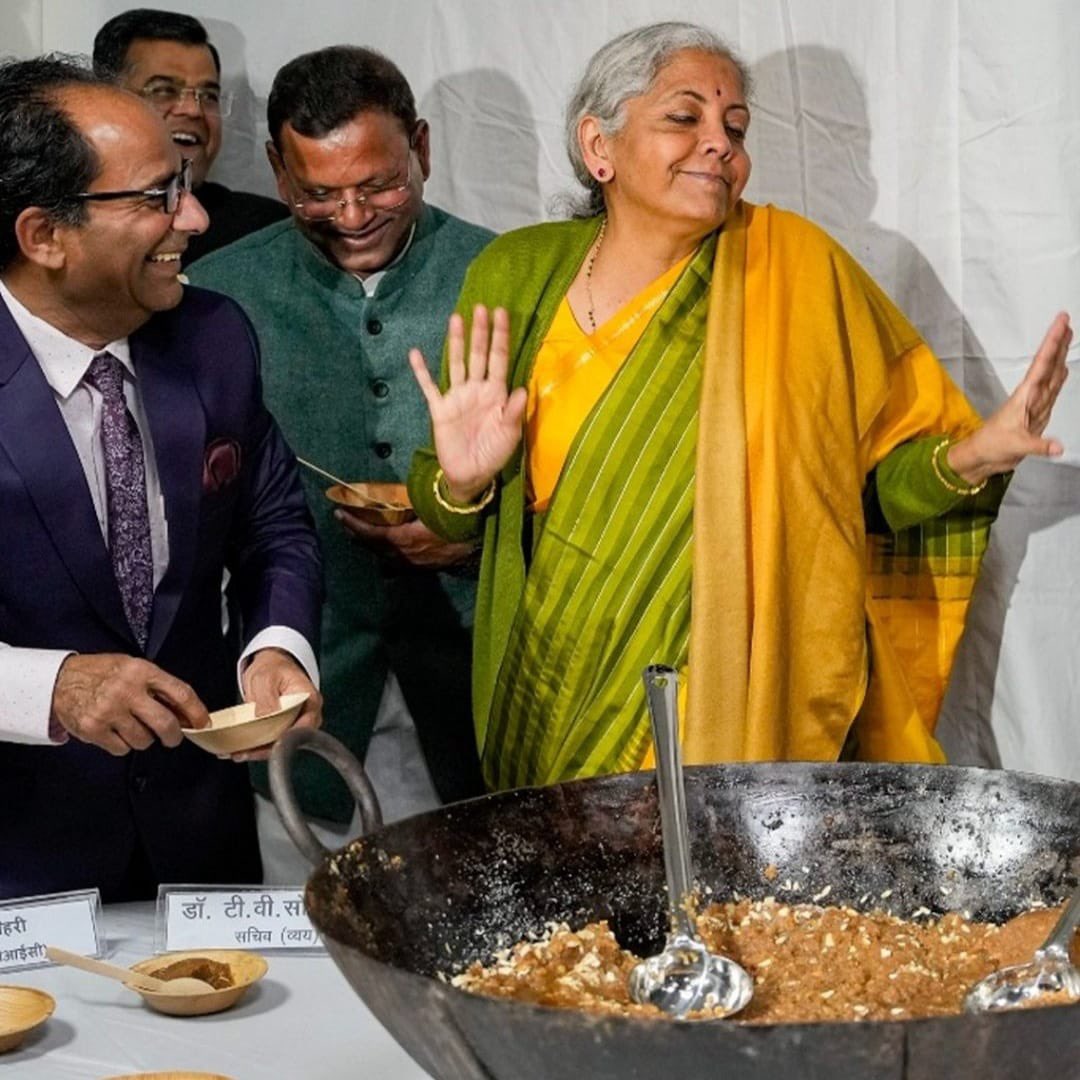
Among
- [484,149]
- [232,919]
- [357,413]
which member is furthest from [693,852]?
[484,149]

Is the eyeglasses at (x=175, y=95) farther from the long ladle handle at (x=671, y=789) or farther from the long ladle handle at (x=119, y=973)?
the long ladle handle at (x=671, y=789)

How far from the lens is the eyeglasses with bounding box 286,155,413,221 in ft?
9.21

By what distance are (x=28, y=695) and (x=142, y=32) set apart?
1.57 meters

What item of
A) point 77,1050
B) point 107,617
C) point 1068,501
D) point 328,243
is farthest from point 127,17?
point 77,1050

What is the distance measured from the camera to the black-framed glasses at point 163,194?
7.37 feet

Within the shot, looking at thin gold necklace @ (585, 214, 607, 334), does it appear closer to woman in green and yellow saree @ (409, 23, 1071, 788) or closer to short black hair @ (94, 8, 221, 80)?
woman in green and yellow saree @ (409, 23, 1071, 788)

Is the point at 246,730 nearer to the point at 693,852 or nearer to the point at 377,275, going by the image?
the point at 693,852

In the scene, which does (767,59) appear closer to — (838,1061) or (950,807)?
(950,807)

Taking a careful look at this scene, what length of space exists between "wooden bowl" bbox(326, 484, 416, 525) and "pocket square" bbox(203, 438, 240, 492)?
1.13 feet

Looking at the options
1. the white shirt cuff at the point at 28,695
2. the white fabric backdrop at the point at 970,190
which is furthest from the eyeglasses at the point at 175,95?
the white shirt cuff at the point at 28,695

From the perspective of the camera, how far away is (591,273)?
2627mm

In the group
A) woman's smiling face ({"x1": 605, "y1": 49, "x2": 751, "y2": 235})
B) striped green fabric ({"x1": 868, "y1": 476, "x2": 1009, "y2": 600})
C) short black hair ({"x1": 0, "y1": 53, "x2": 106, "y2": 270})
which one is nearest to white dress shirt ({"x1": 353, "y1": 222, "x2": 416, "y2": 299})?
woman's smiling face ({"x1": 605, "y1": 49, "x2": 751, "y2": 235})

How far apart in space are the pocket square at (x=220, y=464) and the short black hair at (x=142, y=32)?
110 centimetres

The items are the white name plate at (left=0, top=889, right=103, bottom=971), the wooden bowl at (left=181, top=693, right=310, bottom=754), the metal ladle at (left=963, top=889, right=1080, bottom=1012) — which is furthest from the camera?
the wooden bowl at (left=181, top=693, right=310, bottom=754)
